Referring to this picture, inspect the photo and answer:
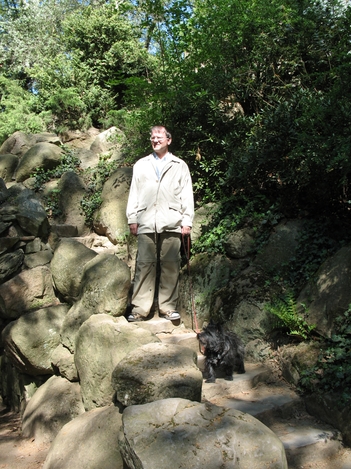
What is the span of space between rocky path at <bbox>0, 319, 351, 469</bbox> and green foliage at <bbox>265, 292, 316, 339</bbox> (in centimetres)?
48

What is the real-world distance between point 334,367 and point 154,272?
2671 millimetres

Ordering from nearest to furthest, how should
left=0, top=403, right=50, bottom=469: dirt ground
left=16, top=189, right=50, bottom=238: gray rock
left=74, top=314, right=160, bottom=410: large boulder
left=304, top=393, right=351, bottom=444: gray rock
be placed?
1. left=304, top=393, right=351, bottom=444: gray rock
2. left=74, top=314, right=160, bottom=410: large boulder
3. left=0, top=403, right=50, bottom=469: dirt ground
4. left=16, top=189, right=50, bottom=238: gray rock

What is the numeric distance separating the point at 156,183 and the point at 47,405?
3226 millimetres

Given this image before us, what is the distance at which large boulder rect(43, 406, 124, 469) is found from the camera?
3.65 m

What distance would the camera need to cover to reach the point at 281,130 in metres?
5.79

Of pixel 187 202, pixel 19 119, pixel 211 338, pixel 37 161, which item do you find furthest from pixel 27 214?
pixel 19 119

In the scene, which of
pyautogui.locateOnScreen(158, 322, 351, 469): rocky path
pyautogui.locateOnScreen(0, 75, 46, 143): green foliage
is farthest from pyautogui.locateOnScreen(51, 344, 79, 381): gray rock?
pyautogui.locateOnScreen(0, 75, 46, 143): green foliage

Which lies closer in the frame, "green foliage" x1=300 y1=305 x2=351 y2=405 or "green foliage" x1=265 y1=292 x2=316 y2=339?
"green foliage" x1=300 y1=305 x2=351 y2=405

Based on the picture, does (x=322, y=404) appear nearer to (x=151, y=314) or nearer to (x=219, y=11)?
(x=151, y=314)

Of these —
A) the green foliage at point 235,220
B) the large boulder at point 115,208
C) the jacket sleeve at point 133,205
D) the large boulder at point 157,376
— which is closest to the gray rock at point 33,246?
the large boulder at point 115,208

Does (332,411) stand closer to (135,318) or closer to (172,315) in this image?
(172,315)

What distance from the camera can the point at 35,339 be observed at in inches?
230

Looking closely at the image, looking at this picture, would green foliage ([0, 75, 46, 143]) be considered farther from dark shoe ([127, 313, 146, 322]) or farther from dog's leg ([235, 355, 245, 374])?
dog's leg ([235, 355, 245, 374])

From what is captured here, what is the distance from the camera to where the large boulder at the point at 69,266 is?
6289 mm
